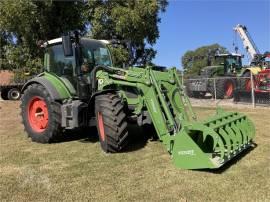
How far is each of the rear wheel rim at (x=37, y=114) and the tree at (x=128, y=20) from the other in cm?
1238

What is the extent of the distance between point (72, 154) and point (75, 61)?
203cm

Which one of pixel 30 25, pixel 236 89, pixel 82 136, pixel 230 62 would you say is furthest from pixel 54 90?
pixel 230 62

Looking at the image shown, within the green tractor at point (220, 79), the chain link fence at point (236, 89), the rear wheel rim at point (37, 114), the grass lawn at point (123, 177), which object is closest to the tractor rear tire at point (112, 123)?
the grass lawn at point (123, 177)

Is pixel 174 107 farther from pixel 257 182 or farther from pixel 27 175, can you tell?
pixel 27 175

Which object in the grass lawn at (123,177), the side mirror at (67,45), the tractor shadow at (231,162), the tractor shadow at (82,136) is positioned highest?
the side mirror at (67,45)

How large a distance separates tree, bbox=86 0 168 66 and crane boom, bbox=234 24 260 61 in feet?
18.5

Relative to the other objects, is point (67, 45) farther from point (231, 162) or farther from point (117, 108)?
point (231, 162)

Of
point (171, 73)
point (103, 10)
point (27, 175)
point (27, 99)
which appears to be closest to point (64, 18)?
point (103, 10)

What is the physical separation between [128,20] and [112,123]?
50.1 ft

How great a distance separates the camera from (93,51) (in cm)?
884

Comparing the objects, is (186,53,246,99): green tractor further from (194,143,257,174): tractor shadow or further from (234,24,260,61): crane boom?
(194,143,257,174): tractor shadow

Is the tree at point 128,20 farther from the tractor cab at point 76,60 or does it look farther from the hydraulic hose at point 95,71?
the hydraulic hose at point 95,71

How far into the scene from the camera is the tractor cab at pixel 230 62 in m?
23.2

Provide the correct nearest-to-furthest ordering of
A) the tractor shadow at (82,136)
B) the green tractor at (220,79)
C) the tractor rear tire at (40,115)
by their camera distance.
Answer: the tractor rear tire at (40,115) < the tractor shadow at (82,136) < the green tractor at (220,79)
